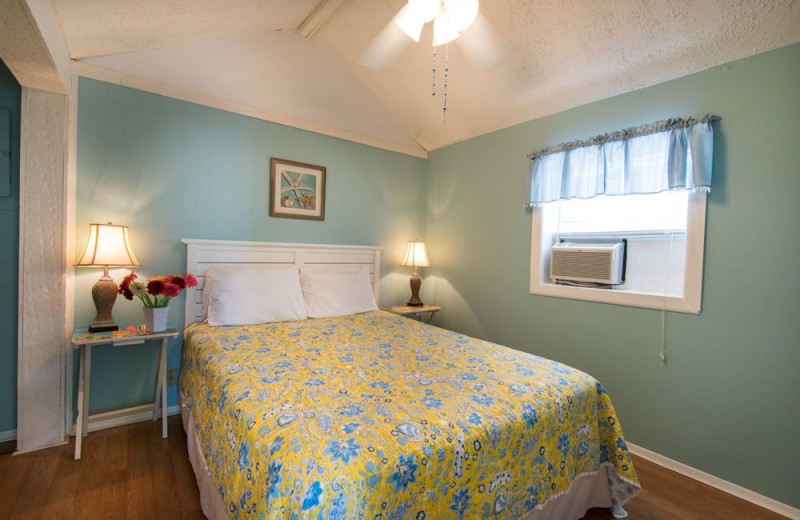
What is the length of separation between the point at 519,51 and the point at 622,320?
6.20ft

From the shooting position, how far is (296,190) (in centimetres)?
→ 296

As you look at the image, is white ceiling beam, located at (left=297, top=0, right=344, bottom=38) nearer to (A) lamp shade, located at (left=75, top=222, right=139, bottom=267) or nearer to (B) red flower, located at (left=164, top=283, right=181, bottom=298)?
(A) lamp shade, located at (left=75, top=222, right=139, bottom=267)

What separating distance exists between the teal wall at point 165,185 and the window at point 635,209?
5.89 ft

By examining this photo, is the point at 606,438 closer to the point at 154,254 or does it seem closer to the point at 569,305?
the point at 569,305

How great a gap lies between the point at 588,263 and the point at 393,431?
1996 millimetres

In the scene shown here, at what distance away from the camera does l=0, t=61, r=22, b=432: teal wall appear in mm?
1977

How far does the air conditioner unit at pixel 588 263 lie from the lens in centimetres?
237

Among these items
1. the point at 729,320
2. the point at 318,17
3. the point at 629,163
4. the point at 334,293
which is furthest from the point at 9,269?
the point at 729,320

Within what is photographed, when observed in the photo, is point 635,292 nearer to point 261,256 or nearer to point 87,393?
point 261,256

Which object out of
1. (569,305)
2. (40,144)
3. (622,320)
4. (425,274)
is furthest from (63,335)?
(622,320)

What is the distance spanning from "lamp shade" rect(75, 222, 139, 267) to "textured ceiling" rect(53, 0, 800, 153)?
1.04m

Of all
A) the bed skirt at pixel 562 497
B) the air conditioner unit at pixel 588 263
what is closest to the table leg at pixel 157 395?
the bed skirt at pixel 562 497

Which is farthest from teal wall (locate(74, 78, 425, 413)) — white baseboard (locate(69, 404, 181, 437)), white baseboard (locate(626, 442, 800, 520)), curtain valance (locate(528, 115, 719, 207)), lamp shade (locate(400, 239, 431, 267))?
white baseboard (locate(626, 442, 800, 520))

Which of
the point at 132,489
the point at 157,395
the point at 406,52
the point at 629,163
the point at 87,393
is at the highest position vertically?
the point at 406,52
